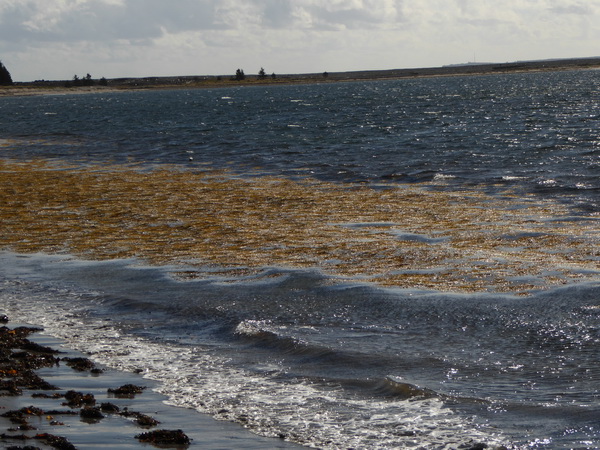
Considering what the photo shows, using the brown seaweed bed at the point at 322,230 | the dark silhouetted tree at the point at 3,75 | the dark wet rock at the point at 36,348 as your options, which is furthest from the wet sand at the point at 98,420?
the dark silhouetted tree at the point at 3,75

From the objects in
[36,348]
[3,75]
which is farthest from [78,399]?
[3,75]

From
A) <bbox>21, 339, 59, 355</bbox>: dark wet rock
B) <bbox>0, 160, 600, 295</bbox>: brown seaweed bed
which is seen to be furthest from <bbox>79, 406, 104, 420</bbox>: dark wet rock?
<bbox>0, 160, 600, 295</bbox>: brown seaweed bed

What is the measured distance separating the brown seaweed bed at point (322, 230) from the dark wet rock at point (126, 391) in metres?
5.26

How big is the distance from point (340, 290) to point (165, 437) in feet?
18.5

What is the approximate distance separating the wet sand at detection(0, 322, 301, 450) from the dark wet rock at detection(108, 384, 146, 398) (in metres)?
0.05

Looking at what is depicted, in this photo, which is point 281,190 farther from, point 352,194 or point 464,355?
point 464,355

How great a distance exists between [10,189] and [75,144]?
18594 millimetres

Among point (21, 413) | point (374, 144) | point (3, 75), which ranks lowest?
point (21, 413)

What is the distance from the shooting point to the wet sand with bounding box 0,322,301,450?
21.4ft

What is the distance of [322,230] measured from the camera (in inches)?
656

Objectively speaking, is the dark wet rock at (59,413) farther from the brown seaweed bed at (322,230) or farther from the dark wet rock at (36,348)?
the brown seaweed bed at (322,230)

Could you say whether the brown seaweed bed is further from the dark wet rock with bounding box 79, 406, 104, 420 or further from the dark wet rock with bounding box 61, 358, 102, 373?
the dark wet rock with bounding box 79, 406, 104, 420

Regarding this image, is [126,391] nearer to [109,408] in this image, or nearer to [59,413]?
[109,408]

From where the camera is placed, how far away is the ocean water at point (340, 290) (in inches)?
298
